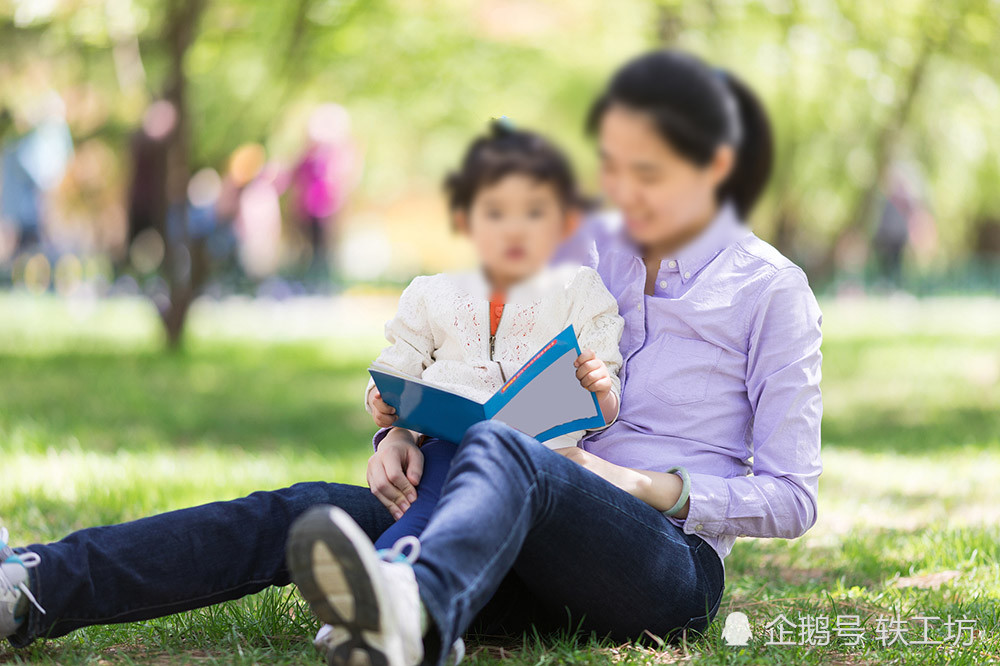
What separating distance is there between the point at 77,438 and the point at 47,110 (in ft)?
23.4

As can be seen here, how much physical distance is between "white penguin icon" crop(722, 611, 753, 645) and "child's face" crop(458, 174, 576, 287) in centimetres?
90

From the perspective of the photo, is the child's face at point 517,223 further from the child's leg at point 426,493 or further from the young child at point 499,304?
the child's leg at point 426,493

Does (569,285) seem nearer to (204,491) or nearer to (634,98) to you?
(634,98)

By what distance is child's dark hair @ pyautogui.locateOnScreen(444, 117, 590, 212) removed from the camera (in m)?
2.31

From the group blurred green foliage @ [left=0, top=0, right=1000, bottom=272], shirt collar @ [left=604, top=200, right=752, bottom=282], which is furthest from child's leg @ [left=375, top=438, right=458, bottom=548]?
blurred green foliage @ [left=0, top=0, right=1000, bottom=272]

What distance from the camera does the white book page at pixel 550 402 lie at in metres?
2.29

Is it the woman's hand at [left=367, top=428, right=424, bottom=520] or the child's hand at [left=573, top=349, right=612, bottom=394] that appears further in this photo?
the woman's hand at [left=367, top=428, right=424, bottom=520]

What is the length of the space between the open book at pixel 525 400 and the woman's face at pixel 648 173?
290 mm

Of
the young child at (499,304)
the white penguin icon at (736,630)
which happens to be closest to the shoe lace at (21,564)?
the young child at (499,304)

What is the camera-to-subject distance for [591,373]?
2.32 meters

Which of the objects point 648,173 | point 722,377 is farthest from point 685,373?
point 648,173

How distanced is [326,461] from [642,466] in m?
3.00

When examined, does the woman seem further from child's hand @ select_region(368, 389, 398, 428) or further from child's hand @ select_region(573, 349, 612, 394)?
child's hand @ select_region(573, 349, 612, 394)

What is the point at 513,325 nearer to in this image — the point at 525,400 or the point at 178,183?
the point at 525,400
